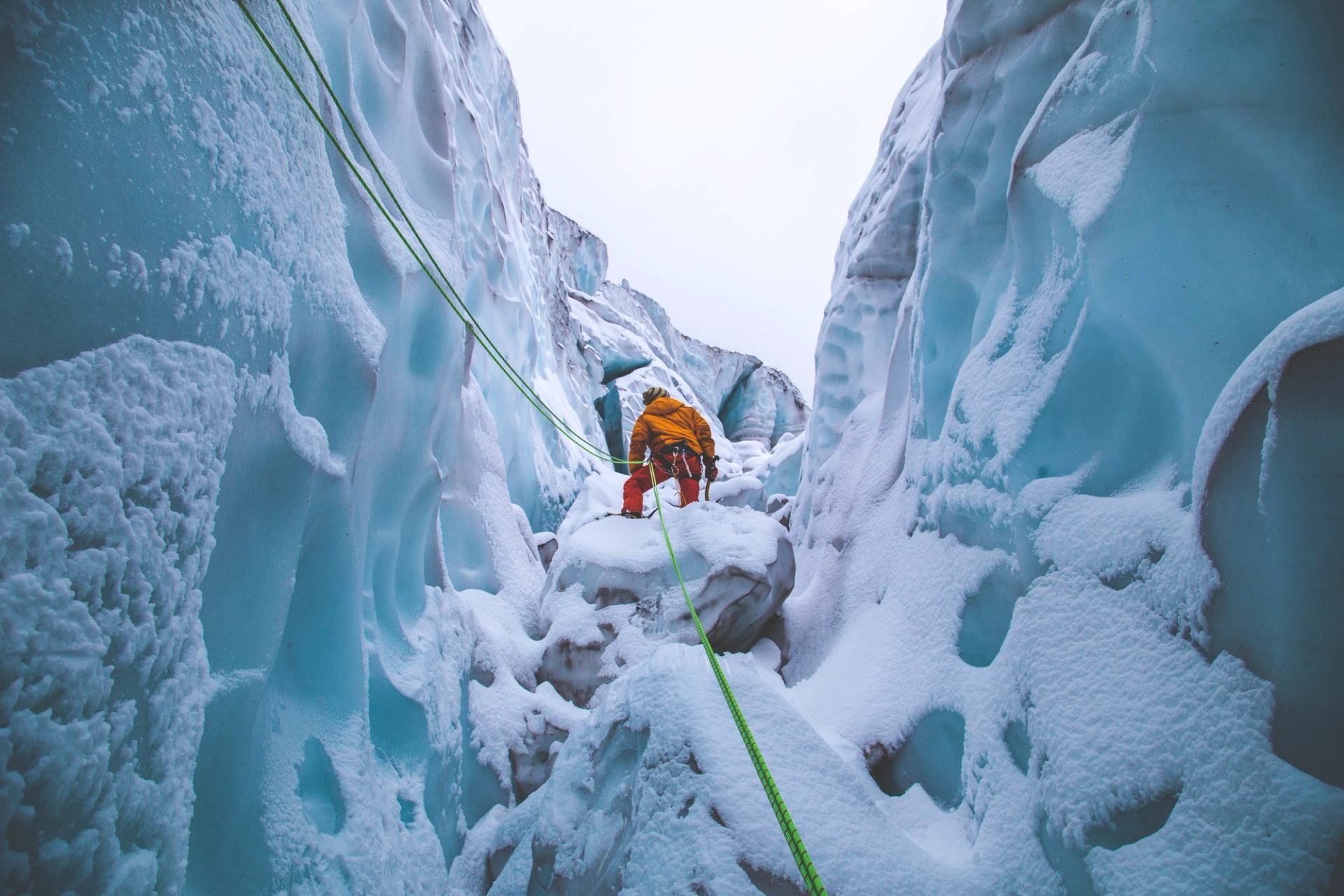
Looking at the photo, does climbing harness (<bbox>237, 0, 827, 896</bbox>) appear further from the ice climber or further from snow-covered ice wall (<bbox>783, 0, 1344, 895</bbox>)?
the ice climber

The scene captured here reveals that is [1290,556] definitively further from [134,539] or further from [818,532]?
[818,532]

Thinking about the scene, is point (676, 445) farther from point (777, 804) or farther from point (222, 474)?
point (777, 804)

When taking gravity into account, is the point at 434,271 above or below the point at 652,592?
above

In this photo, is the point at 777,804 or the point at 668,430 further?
the point at 668,430

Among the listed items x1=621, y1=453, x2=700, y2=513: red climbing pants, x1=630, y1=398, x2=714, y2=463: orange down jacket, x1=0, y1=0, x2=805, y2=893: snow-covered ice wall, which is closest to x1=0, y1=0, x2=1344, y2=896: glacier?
x1=0, y1=0, x2=805, y2=893: snow-covered ice wall

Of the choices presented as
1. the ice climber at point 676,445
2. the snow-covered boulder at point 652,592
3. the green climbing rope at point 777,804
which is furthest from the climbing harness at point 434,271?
the ice climber at point 676,445

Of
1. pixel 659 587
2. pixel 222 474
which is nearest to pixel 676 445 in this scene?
pixel 659 587
